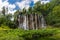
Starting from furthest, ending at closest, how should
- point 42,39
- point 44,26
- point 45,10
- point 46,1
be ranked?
point 46,1 → point 45,10 → point 44,26 → point 42,39

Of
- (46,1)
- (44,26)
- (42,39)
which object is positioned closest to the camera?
(42,39)

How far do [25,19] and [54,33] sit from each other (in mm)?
5262

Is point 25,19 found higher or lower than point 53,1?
lower

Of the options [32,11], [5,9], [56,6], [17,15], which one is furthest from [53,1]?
[5,9]

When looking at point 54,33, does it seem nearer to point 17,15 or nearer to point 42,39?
point 42,39

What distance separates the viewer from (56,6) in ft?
59.5

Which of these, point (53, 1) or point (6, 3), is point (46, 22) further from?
point (6, 3)

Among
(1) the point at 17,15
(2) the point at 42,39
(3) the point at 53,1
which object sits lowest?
(2) the point at 42,39

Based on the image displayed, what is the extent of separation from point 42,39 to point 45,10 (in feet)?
20.9

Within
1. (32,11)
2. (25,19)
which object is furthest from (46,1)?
(25,19)

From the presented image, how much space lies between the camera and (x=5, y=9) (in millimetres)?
20703

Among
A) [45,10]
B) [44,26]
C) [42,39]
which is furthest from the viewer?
[45,10]

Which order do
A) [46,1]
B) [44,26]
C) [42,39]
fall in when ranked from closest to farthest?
[42,39]
[44,26]
[46,1]

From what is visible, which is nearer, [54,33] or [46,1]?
[54,33]
